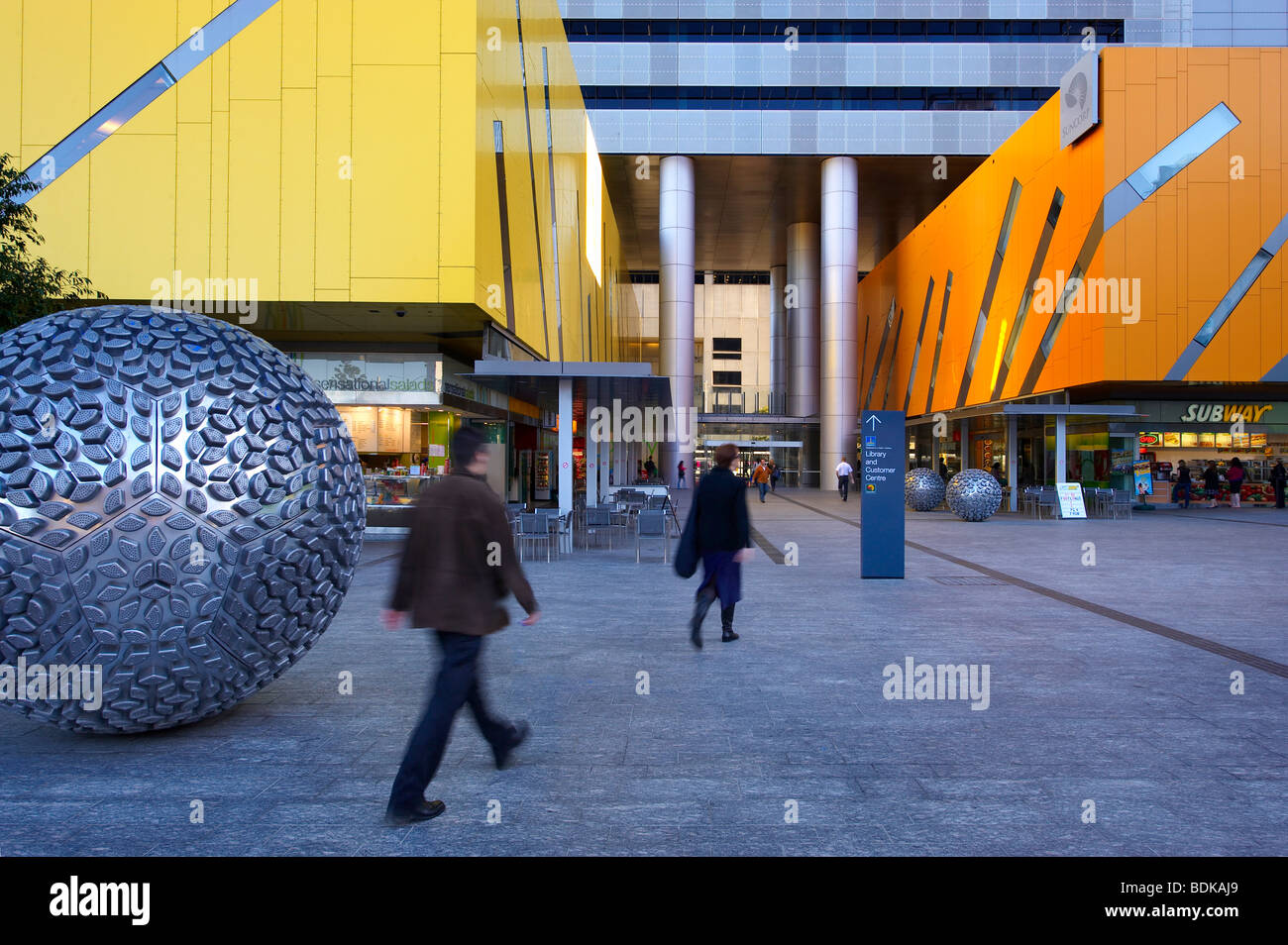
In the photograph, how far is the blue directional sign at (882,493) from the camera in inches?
438

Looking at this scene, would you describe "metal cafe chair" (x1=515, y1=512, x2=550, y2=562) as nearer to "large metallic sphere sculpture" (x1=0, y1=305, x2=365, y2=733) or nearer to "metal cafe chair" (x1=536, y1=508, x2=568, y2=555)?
"metal cafe chair" (x1=536, y1=508, x2=568, y2=555)

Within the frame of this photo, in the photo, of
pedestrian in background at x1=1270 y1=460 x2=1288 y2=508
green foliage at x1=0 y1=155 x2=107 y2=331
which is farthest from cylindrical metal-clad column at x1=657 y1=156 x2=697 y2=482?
green foliage at x1=0 y1=155 x2=107 y2=331

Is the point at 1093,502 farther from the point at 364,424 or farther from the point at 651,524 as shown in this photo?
the point at 364,424

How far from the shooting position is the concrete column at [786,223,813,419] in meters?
46.9

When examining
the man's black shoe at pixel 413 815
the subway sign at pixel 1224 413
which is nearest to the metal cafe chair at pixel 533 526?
the man's black shoe at pixel 413 815

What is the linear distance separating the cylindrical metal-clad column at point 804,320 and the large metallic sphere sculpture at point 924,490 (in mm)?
21826

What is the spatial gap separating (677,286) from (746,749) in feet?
123

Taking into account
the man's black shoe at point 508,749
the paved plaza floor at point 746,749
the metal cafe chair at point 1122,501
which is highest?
the metal cafe chair at point 1122,501

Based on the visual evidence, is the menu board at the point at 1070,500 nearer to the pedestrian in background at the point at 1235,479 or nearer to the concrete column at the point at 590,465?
the pedestrian in background at the point at 1235,479

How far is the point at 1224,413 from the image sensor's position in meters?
29.0
